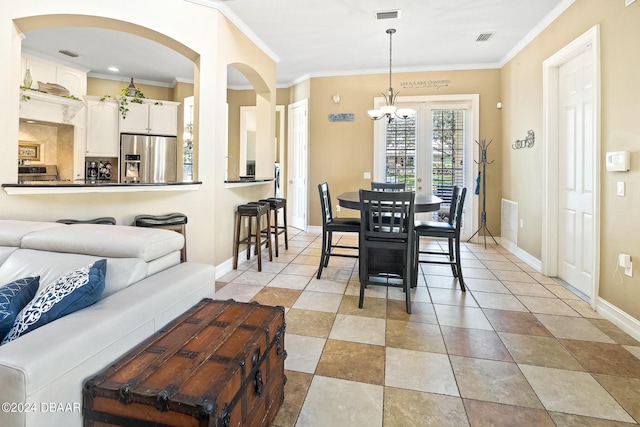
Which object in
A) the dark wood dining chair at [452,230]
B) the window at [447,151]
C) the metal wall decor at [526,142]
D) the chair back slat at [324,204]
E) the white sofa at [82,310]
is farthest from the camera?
the window at [447,151]

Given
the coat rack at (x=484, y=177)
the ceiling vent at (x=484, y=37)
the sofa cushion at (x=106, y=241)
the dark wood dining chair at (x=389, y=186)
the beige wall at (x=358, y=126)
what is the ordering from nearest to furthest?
the sofa cushion at (x=106, y=241)
the ceiling vent at (x=484, y=37)
the dark wood dining chair at (x=389, y=186)
the coat rack at (x=484, y=177)
the beige wall at (x=358, y=126)

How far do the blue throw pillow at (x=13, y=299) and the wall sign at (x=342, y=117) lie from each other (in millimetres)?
5173

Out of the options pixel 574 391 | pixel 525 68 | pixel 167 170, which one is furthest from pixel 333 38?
pixel 574 391

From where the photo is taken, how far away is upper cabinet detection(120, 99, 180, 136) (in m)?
5.89

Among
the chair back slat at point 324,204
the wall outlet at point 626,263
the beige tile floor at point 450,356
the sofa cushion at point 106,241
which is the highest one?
the chair back slat at point 324,204

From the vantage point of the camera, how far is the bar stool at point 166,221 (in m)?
2.97

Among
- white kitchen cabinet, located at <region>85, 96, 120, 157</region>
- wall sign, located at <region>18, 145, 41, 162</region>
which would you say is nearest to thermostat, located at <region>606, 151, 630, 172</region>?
white kitchen cabinet, located at <region>85, 96, 120, 157</region>

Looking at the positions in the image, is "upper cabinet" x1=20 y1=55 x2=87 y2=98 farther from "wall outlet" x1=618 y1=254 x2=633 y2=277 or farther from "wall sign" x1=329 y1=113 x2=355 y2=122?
"wall outlet" x1=618 y1=254 x2=633 y2=277

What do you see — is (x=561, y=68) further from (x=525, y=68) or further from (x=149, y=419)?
(x=149, y=419)

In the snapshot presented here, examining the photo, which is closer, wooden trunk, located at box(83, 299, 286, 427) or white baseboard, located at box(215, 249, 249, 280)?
wooden trunk, located at box(83, 299, 286, 427)

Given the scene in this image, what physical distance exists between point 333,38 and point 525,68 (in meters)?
2.56

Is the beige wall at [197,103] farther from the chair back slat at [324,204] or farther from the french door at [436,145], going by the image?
the french door at [436,145]

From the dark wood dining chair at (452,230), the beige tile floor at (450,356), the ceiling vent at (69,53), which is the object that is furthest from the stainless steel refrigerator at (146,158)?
the dark wood dining chair at (452,230)

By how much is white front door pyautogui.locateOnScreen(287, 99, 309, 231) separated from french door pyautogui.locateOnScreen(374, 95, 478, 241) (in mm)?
1388
